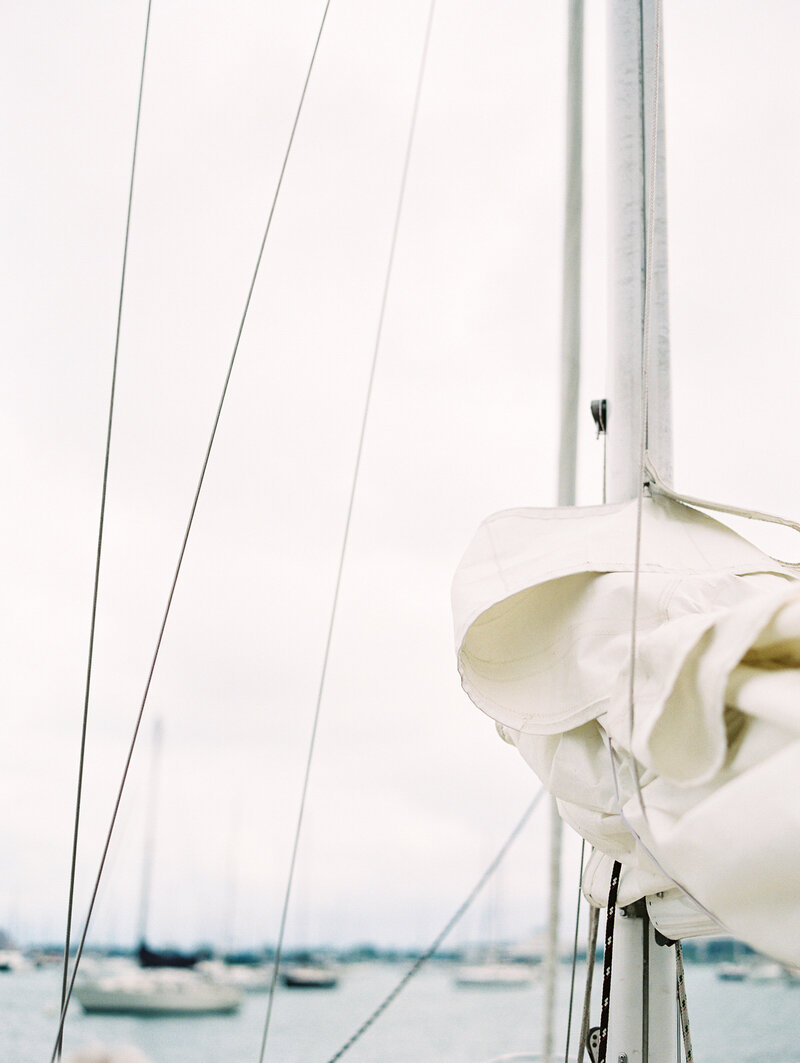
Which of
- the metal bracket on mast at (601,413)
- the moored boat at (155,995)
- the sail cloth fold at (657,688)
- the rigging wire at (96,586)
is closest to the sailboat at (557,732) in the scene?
the sail cloth fold at (657,688)

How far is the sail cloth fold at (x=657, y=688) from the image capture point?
3.60 ft

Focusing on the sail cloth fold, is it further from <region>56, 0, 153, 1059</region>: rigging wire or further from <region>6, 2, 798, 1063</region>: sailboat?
<region>56, 0, 153, 1059</region>: rigging wire

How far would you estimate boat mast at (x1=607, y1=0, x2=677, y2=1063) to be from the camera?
6.74ft

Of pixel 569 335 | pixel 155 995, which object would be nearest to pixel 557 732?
pixel 569 335

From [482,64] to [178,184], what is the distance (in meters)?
2.08

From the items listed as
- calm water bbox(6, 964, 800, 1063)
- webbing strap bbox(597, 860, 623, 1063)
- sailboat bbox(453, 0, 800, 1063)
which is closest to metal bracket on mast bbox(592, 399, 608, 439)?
sailboat bbox(453, 0, 800, 1063)

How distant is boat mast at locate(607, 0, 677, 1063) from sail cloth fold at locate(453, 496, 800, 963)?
18cm

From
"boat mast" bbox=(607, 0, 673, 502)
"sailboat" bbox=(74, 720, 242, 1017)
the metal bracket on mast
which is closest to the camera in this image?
"boat mast" bbox=(607, 0, 673, 502)

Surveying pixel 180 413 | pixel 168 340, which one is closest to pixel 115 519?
pixel 180 413

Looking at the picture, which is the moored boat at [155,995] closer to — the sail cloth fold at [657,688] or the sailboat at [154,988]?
the sailboat at [154,988]

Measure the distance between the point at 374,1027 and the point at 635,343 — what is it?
49.0 metres

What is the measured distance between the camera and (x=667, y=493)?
2.06 metres

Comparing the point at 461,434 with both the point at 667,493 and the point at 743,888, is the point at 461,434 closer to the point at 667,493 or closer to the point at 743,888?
the point at 667,493

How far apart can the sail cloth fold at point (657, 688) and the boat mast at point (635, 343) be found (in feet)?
0.59
